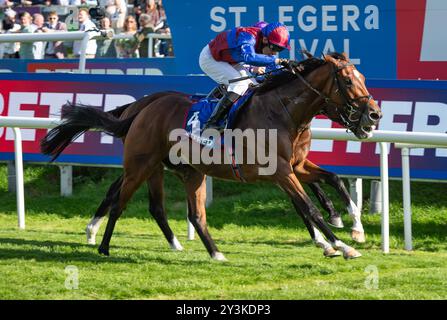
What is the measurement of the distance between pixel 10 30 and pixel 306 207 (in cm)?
1070

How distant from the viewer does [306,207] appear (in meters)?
7.49

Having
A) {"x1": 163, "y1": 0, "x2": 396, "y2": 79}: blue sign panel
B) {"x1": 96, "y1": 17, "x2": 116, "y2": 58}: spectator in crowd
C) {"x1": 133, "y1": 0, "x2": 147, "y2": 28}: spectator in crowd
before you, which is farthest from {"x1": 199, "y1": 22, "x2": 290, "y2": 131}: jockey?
{"x1": 133, "y1": 0, "x2": 147, "y2": 28}: spectator in crowd

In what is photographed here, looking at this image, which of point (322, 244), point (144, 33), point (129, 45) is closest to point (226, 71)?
point (322, 244)

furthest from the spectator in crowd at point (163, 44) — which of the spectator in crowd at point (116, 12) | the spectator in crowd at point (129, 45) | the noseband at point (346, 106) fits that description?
the noseband at point (346, 106)

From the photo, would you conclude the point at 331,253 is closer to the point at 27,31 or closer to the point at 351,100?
the point at 351,100

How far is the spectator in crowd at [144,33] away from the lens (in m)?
14.8

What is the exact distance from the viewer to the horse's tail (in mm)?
8742

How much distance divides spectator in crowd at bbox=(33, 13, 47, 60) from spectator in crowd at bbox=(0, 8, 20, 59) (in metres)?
0.42

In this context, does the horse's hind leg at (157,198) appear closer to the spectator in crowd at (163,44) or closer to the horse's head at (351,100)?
the horse's head at (351,100)

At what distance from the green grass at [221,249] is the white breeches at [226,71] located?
57.0 inches

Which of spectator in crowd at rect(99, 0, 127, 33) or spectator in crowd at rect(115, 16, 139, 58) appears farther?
spectator in crowd at rect(99, 0, 127, 33)

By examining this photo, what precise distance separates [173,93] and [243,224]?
223cm

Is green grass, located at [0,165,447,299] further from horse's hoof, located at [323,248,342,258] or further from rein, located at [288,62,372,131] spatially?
rein, located at [288,62,372,131]
